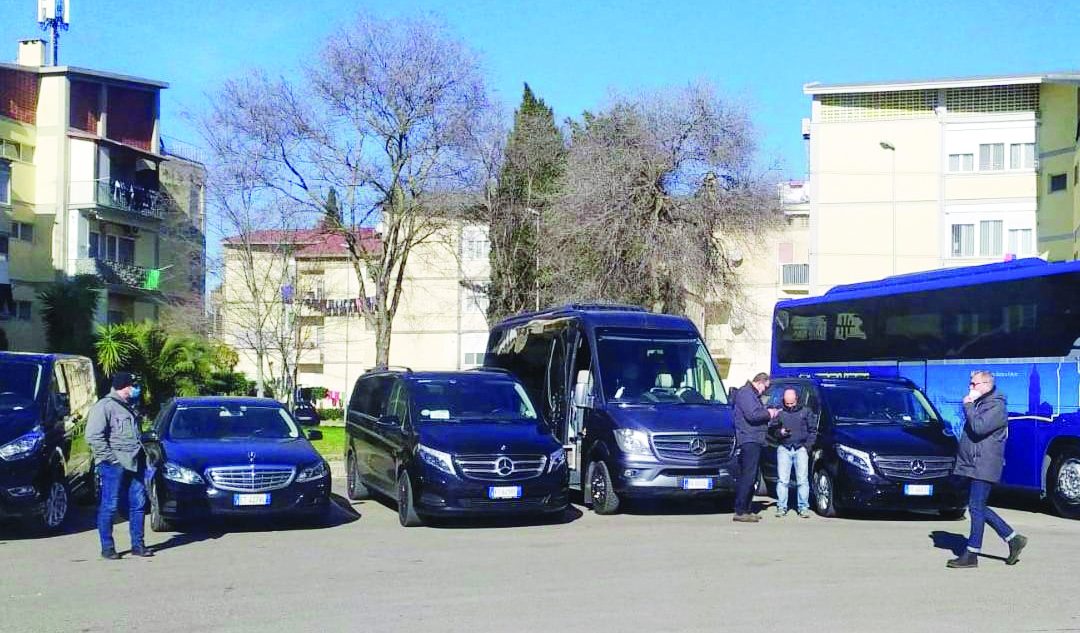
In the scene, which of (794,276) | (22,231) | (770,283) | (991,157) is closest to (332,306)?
(22,231)

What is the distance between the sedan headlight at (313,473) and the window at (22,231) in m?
37.1

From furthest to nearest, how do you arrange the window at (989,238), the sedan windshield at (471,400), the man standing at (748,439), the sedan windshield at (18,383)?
the window at (989,238) → the sedan windshield at (471,400) → the man standing at (748,439) → the sedan windshield at (18,383)

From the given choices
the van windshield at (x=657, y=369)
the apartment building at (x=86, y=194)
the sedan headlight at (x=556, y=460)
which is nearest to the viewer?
the sedan headlight at (x=556, y=460)

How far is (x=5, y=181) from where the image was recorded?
148ft

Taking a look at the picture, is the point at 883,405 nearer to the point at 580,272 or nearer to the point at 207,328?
the point at 580,272

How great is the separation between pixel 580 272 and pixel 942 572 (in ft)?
85.3

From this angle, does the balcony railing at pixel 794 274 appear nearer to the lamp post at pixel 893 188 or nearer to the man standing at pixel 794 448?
the lamp post at pixel 893 188

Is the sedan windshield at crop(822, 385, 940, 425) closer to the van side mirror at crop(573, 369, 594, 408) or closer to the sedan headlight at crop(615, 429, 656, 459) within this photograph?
the sedan headlight at crop(615, 429, 656, 459)

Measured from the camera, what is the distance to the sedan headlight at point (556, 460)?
1498 centimetres

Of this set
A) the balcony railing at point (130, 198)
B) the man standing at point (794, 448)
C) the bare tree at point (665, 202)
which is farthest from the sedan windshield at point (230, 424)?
the balcony railing at point (130, 198)

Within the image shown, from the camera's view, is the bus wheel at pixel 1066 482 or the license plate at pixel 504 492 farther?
the bus wheel at pixel 1066 482

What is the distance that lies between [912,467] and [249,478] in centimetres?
845

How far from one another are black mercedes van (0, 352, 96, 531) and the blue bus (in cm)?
1272

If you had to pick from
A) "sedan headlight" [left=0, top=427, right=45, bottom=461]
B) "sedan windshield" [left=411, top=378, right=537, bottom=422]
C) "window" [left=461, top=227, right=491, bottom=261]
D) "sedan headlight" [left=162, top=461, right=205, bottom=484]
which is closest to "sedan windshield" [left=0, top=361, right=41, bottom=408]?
"sedan headlight" [left=0, top=427, right=45, bottom=461]
